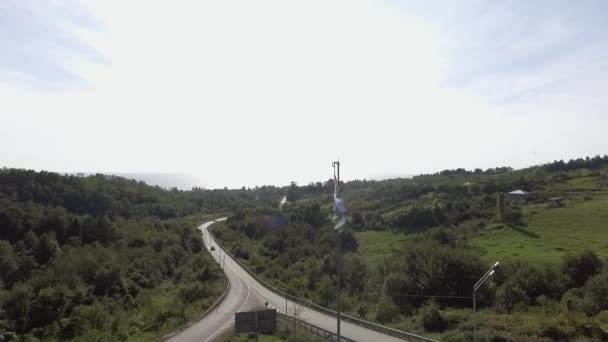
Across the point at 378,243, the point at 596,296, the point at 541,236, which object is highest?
the point at 541,236

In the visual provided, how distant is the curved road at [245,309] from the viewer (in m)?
29.9

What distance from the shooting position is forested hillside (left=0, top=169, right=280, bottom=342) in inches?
1866

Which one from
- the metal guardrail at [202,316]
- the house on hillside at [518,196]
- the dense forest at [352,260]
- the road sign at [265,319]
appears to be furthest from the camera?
the house on hillside at [518,196]

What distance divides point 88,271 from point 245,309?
34.1 m

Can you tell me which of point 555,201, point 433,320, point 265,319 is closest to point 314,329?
point 433,320

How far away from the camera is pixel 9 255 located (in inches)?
2623

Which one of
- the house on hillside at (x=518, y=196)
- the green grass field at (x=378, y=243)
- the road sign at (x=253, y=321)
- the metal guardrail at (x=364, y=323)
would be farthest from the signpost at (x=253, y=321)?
the house on hillside at (x=518, y=196)

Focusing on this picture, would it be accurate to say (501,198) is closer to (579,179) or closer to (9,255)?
(579,179)

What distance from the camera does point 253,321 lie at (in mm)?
20203

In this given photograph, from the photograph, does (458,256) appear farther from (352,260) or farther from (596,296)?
(352,260)

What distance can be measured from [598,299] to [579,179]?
101465mm

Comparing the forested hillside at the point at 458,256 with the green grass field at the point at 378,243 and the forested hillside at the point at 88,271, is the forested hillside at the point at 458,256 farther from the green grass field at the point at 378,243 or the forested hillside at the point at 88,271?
the forested hillside at the point at 88,271

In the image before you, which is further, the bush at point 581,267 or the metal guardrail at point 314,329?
the bush at point 581,267

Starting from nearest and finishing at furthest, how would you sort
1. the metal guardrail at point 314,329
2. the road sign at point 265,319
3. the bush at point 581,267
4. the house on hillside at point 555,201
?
the road sign at point 265,319
the metal guardrail at point 314,329
the bush at point 581,267
the house on hillside at point 555,201
